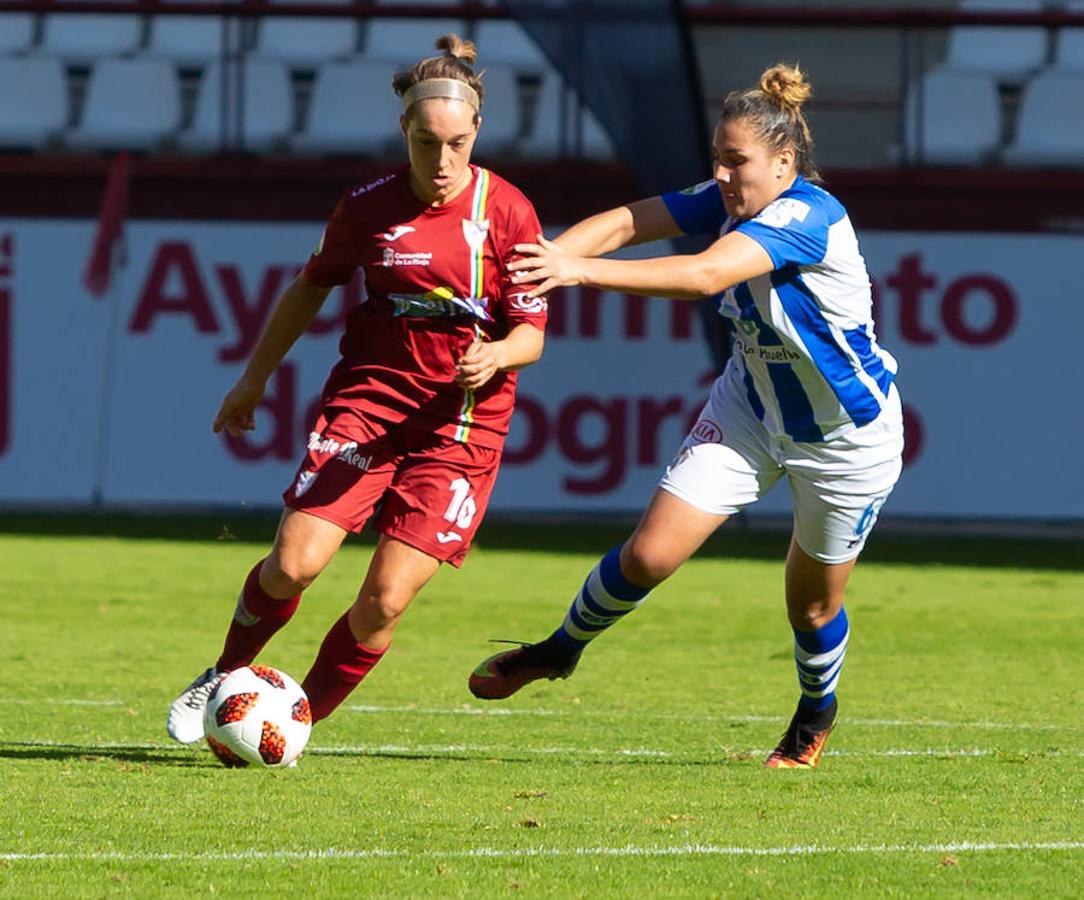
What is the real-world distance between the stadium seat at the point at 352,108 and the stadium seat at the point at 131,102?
1260mm

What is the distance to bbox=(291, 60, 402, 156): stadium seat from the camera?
18359mm

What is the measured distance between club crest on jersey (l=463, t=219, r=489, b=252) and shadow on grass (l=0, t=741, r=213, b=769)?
65.4 inches

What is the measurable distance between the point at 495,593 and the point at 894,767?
576 centimetres

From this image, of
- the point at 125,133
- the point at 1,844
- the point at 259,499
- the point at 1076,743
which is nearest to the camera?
the point at 1,844

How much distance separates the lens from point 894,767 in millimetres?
6293

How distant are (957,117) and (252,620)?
42.2 feet

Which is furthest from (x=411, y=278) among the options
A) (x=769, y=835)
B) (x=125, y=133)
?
(x=125, y=133)

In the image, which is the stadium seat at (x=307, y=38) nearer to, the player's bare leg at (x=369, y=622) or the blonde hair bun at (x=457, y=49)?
the blonde hair bun at (x=457, y=49)

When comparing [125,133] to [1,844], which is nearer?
[1,844]

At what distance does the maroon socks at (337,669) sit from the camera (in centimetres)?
627

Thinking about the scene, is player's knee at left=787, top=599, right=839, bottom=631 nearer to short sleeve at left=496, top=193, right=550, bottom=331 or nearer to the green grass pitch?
the green grass pitch

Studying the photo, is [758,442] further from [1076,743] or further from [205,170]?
[205,170]

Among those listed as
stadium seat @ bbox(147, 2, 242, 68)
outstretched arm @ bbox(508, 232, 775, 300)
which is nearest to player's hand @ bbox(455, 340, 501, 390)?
outstretched arm @ bbox(508, 232, 775, 300)

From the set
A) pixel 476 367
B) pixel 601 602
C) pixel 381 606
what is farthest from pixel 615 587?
pixel 476 367
